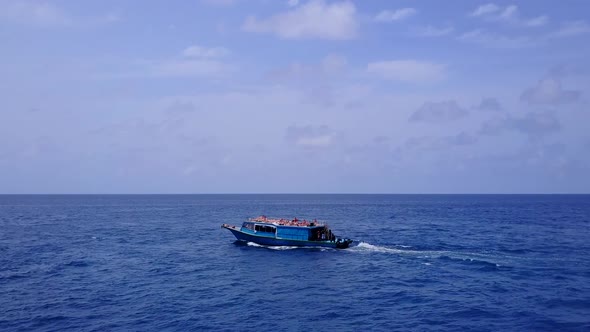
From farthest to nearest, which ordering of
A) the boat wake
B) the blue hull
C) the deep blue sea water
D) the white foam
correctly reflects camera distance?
the blue hull → the white foam → the boat wake → the deep blue sea water

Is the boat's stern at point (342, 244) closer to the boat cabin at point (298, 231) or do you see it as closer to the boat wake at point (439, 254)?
the boat wake at point (439, 254)

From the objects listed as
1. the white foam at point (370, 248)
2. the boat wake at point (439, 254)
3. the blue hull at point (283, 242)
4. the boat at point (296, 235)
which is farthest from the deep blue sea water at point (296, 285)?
the boat at point (296, 235)

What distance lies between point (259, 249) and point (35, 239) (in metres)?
48.0

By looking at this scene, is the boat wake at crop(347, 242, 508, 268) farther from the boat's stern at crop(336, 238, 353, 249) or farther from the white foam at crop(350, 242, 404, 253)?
the boat's stern at crop(336, 238, 353, 249)

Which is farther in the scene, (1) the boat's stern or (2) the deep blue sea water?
(1) the boat's stern

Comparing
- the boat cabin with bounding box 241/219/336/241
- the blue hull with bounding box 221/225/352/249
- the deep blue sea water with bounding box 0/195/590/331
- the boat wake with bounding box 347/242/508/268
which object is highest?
the boat cabin with bounding box 241/219/336/241

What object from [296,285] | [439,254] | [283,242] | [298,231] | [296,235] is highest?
[298,231]

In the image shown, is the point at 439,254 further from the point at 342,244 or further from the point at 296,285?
the point at 296,285

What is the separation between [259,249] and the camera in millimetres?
80875

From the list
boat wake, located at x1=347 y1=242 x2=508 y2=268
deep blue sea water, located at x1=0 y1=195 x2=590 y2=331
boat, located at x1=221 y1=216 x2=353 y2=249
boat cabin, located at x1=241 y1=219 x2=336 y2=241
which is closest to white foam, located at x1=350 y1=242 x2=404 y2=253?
boat wake, located at x1=347 y1=242 x2=508 y2=268

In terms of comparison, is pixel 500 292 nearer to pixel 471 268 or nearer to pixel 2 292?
pixel 471 268

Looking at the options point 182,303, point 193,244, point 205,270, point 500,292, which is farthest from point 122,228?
point 500,292

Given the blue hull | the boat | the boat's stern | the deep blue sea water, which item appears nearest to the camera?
the deep blue sea water

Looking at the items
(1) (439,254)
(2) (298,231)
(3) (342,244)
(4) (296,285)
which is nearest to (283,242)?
(2) (298,231)
